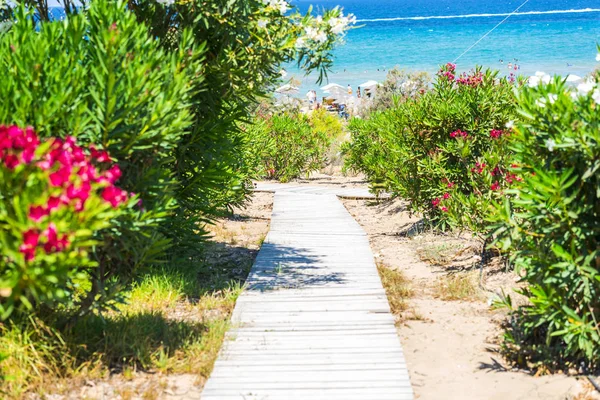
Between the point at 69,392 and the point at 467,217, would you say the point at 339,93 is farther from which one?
the point at 69,392

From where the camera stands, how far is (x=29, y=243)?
343 centimetres

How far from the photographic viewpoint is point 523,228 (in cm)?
512

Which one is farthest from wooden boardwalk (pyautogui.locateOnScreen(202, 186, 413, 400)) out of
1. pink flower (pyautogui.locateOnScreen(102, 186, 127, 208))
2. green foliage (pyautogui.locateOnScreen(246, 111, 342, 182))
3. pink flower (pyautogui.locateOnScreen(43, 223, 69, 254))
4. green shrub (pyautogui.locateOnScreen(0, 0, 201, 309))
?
green foliage (pyautogui.locateOnScreen(246, 111, 342, 182))

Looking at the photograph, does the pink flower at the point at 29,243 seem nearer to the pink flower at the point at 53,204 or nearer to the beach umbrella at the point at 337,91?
the pink flower at the point at 53,204

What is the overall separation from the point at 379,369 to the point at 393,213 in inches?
343

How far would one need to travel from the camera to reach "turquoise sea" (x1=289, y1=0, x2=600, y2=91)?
2527 inches

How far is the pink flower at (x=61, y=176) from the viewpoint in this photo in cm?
362

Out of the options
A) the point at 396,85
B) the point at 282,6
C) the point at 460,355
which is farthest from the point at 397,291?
the point at 396,85

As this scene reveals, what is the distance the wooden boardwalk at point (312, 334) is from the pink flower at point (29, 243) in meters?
1.53

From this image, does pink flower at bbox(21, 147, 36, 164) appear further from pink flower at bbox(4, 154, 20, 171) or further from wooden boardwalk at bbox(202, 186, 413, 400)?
wooden boardwalk at bbox(202, 186, 413, 400)

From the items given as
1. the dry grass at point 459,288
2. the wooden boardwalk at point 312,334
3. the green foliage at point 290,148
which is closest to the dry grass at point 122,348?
the wooden boardwalk at point 312,334

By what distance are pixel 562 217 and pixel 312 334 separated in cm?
209

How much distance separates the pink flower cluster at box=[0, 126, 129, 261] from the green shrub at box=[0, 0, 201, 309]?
32 centimetres

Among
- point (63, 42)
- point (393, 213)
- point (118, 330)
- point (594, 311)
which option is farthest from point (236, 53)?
point (393, 213)
